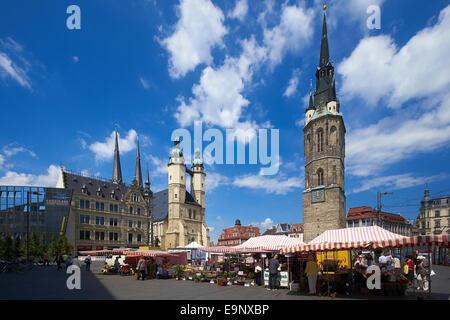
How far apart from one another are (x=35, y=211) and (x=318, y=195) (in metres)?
45.1

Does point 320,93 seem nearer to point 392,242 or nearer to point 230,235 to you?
point 392,242

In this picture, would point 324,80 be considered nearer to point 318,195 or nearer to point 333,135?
point 333,135

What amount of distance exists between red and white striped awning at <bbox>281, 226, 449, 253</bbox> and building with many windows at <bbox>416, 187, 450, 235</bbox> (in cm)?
7502

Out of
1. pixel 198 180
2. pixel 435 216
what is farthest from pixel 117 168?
pixel 435 216

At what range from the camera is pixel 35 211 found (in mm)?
49156

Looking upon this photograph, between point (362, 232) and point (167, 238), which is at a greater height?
point (362, 232)

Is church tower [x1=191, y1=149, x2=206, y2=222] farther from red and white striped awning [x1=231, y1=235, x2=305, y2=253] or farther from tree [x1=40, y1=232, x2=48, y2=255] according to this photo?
red and white striped awning [x1=231, y1=235, x2=305, y2=253]

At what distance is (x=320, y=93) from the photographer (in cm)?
5666

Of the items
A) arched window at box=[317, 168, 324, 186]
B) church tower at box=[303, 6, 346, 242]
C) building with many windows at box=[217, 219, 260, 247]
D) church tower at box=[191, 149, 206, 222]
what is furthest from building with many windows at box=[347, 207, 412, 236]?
church tower at box=[191, 149, 206, 222]

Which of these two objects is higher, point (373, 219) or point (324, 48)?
point (324, 48)

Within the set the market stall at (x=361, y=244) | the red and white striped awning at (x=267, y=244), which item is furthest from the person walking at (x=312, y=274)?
the red and white striped awning at (x=267, y=244)

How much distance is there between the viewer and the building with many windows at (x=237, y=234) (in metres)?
Result: 108

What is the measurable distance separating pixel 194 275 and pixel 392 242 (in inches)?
462

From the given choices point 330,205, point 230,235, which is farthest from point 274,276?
point 230,235
